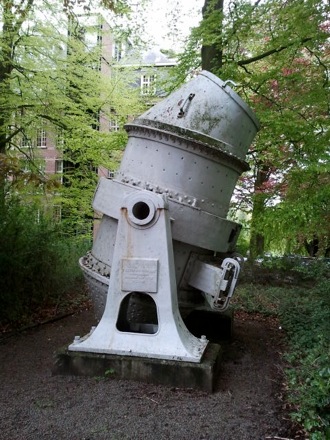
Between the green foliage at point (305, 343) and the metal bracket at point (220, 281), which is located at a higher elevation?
the metal bracket at point (220, 281)

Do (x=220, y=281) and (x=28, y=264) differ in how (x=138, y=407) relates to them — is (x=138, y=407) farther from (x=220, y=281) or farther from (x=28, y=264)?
(x=28, y=264)

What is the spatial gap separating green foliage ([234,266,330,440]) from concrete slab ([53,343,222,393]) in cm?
74

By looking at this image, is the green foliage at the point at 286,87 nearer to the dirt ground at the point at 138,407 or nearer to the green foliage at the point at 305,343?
the green foliage at the point at 305,343

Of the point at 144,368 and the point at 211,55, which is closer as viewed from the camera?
the point at 144,368

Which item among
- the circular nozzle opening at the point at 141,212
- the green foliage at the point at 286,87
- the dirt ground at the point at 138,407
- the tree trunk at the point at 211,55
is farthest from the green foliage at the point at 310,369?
the tree trunk at the point at 211,55

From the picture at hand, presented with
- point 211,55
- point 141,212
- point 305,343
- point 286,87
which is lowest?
point 305,343

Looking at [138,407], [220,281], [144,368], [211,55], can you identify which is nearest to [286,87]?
[211,55]

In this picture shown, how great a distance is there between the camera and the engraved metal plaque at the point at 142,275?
13.5ft

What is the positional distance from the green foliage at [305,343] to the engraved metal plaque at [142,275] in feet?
5.09

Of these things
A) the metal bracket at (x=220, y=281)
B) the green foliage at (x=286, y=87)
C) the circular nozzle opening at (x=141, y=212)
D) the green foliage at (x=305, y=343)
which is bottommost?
the green foliage at (x=305, y=343)

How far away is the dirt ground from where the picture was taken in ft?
10.2

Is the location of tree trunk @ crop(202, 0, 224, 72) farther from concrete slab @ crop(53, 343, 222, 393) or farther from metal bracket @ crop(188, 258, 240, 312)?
concrete slab @ crop(53, 343, 222, 393)

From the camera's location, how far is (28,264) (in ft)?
23.8

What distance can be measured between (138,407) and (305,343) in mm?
2626
